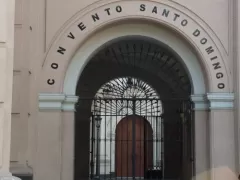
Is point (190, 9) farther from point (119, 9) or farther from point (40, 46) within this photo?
Answer: point (40, 46)

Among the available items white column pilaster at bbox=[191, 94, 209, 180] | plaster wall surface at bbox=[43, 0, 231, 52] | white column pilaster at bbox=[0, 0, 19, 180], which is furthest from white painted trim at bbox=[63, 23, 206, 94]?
white column pilaster at bbox=[0, 0, 19, 180]

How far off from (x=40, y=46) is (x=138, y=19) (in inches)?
78.8

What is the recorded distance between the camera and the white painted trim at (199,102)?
11.0 meters

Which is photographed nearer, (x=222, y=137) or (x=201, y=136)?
(x=222, y=137)

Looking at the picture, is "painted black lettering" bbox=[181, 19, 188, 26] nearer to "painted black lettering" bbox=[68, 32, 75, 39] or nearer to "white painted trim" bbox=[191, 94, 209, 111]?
"white painted trim" bbox=[191, 94, 209, 111]

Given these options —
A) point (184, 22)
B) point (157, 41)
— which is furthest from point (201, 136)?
point (184, 22)

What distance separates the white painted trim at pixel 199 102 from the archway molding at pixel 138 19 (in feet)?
0.97

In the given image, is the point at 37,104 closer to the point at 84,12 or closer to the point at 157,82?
the point at 84,12

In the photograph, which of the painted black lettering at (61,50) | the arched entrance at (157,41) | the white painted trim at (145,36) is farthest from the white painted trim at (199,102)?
the painted black lettering at (61,50)

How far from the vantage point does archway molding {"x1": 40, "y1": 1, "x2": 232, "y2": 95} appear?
1068 cm

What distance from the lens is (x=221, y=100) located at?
1066cm

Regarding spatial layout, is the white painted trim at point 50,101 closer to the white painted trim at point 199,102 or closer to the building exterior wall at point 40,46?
the building exterior wall at point 40,46

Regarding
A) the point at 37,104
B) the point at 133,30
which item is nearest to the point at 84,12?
the point at 133,30

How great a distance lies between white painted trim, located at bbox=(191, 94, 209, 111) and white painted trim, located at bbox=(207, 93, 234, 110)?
31 cm
